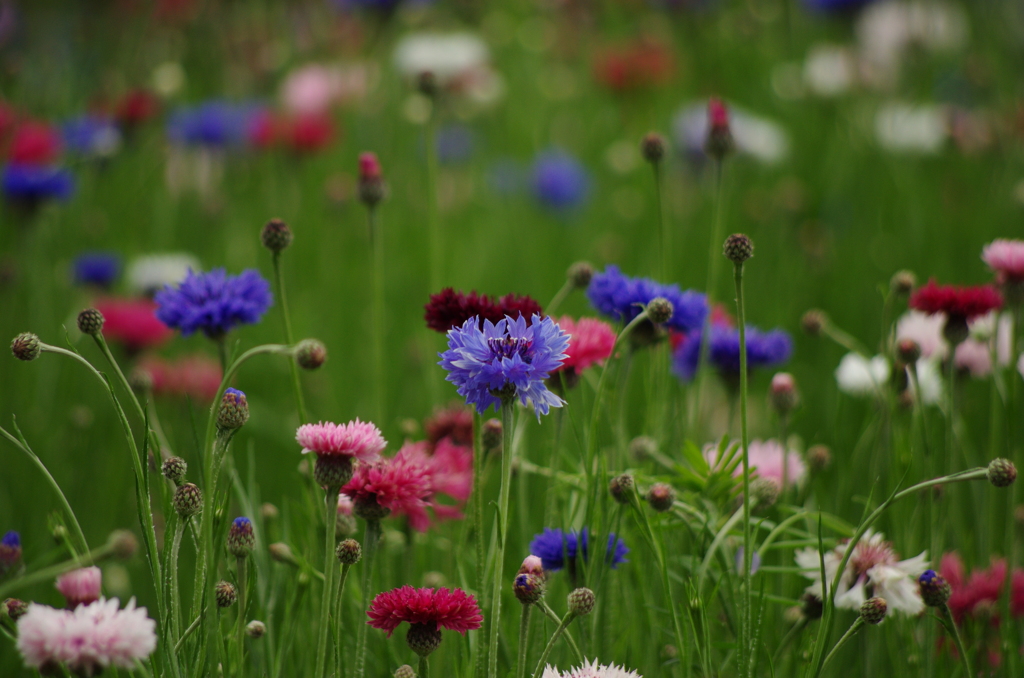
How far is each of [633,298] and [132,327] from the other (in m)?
1.05

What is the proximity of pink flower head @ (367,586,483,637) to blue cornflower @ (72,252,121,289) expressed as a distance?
1.26 meters

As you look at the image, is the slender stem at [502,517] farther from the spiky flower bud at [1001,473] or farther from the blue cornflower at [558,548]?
the spiky flower bud at [1001,473]

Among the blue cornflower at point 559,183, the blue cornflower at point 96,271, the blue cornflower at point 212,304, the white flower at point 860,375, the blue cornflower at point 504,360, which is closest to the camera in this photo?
the blue cornflower at point 504,360

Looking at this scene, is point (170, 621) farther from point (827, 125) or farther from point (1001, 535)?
point (827, 125)

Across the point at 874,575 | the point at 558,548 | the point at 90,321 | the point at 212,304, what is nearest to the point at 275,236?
the point at 212,304

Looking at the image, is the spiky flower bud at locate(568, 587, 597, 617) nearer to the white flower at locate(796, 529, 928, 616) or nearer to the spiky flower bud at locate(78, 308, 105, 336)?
the white flower at locate(796, 529, 928, 616)

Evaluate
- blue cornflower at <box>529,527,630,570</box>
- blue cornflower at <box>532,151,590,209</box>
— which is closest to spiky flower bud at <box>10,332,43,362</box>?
blue cornflower at <box>529,527,630,570</box>

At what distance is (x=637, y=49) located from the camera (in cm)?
301

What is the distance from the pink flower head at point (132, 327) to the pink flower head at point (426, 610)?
1.03 m

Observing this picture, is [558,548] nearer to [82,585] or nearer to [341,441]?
[341,441]

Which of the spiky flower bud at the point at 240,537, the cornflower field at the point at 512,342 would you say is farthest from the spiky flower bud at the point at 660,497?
the spiky flower bud at the point at 240,537

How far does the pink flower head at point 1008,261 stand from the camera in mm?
1074

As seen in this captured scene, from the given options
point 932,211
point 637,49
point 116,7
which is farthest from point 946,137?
point 116,7

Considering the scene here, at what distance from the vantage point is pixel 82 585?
2.53 feet
